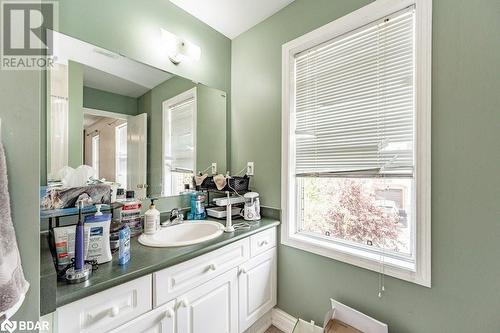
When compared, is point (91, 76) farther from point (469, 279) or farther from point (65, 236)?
point (469, 279)

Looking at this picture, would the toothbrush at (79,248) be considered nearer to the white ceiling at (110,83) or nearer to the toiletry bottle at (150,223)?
the toiletry bottle at (150,223)

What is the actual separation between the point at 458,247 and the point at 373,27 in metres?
1.30

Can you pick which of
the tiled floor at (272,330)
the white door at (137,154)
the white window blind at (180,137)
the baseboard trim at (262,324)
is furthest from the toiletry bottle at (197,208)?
the tiled floor at (272,330)

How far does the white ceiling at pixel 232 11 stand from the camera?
1.69 m

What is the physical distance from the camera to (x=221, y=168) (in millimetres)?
2055

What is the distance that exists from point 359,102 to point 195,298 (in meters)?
1.51

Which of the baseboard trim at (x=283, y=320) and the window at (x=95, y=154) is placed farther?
the baseboard trim at (x=283, y=320)

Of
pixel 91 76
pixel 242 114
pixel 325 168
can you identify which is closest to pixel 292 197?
pixel 325 168

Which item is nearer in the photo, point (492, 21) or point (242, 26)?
point (492, 21)

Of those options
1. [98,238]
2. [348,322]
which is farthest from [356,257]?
[98,238]

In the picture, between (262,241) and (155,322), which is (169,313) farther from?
(262,241)

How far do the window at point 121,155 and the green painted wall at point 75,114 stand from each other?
199mm

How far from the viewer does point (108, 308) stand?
0.85 metres

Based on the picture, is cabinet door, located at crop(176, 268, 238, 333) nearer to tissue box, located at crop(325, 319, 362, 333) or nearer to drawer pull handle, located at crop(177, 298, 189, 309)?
drawer pull handle, located at crop(177, 298, 189, 309)
